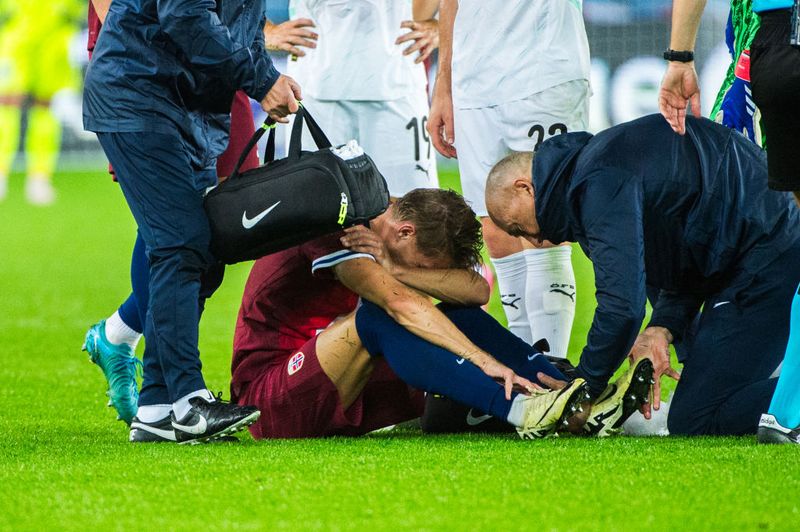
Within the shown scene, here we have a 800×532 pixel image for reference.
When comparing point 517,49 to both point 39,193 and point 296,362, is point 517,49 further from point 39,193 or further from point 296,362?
point 39,193

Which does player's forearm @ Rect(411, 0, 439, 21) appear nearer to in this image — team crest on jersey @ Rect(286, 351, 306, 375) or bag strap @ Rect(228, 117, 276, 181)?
bag strap @ Rect(228, 117, 276, 181)

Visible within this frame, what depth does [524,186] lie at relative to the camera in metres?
3.72

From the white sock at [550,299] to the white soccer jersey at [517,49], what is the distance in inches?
25.7

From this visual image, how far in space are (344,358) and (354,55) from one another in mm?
2324

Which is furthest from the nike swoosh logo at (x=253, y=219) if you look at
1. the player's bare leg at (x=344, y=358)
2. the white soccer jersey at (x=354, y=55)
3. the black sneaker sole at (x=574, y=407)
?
the white soccer jersey at (x=354, y=55)

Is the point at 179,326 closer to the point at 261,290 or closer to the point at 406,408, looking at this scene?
the point at 261,290

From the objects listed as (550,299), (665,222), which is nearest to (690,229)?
(665,222)

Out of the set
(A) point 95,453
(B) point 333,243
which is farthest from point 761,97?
(A) point 95,453

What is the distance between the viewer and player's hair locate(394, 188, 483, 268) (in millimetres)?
3891

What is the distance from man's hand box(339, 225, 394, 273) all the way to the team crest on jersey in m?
0.36

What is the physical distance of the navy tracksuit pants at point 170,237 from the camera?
12.3 feet

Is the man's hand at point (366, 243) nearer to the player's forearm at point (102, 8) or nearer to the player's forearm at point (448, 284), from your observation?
the player's forearm at point (448, 284)

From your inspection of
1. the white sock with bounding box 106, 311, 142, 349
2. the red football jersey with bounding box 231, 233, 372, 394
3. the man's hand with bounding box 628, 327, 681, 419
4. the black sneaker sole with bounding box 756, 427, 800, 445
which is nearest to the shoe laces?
the white sock with bounding box 106, 311, 142, 349

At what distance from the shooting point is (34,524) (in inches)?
106
